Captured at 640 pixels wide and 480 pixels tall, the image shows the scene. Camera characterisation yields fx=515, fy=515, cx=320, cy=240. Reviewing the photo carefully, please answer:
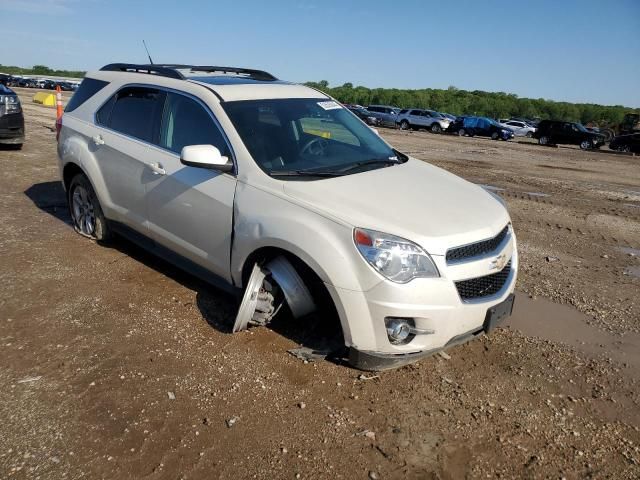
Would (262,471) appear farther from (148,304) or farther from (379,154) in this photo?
(379,154)

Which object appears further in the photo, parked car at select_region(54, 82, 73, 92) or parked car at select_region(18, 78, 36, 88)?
parked car at select_region(18, 78, 36, 88)

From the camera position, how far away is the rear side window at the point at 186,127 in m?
3.86

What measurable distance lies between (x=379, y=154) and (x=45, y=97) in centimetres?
3210

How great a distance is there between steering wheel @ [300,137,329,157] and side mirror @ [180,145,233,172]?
0.64 meters

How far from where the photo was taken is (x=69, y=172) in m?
5.59

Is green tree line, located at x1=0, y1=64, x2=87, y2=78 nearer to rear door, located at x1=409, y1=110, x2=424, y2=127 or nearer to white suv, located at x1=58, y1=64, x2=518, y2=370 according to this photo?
rear door, located at x1=409, y1=110, x2=424, y2=127

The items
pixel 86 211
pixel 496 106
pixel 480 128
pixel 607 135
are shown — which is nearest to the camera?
pixel 86 211

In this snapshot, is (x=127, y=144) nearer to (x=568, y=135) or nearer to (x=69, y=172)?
(x=69, y=172)

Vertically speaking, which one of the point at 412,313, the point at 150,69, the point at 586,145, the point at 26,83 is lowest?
the point at 26,83

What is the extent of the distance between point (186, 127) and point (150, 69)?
1.06 metres

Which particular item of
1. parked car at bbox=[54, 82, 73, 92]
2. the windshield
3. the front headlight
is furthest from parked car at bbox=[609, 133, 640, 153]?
parked car at bbox=[54, 82, 73, 92]

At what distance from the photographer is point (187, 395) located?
10.1ft

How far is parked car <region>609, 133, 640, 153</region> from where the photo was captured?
2658 cm

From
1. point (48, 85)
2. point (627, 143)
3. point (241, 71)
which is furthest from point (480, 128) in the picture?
point (48, 85)
